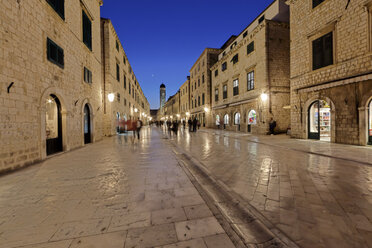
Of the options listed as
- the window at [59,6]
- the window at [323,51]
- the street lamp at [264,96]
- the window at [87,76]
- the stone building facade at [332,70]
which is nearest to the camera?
the window at [59,6]

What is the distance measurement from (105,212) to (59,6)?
30.7 feet

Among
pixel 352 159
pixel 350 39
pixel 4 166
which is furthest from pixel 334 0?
pixel 4 166

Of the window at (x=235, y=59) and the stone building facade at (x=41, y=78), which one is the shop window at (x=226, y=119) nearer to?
the window at (x=235, y=59)

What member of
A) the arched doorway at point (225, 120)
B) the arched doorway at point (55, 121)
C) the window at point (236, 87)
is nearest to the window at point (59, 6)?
the arched doorway at point (55, 121)

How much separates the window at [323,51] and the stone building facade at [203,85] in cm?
1729

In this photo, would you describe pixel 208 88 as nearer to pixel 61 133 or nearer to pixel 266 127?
pixel 266 127

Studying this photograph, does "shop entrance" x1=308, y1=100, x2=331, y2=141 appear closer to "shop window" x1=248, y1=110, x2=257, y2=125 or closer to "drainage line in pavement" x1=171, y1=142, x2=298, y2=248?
"shop window" x1=248, y1=110, x2=257, y2=125

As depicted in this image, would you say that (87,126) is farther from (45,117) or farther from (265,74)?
(265,74)

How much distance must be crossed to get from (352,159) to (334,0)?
894 cm

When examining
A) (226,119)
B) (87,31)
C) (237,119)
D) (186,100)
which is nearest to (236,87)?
(237,119)

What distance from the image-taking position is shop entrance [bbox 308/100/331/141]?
34.0 feet

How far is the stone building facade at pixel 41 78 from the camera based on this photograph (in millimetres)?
4754

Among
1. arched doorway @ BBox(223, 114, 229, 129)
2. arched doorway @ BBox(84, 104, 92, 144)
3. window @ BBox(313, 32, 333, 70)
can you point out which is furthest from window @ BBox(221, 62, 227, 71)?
arched doorway @ BBox(84, 104, 92, 144)

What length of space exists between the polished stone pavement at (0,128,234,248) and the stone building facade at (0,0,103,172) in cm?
152
